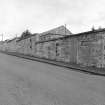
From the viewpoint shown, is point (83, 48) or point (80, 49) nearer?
point (83, 48)

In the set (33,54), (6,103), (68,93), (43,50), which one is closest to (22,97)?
(6,103)

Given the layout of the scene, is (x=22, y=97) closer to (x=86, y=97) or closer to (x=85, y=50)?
(x=86, y=97)

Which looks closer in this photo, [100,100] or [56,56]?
[100,100]

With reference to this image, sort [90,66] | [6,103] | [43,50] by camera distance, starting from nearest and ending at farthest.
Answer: [6,103] < [90,66] < [43,50]

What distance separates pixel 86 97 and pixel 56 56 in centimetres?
1219

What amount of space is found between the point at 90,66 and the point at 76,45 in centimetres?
294

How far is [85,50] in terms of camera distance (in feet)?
37.9

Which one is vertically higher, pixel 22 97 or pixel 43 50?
pixel 43 50

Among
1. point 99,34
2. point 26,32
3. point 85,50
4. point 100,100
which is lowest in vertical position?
point 100,100

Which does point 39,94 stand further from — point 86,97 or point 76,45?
point 76,45

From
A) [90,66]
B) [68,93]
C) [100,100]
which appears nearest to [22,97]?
[68,93]

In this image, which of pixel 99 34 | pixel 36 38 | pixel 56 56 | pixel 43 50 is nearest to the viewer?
pixel 99 34

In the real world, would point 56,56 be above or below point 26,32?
below

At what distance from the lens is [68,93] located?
14.1ft
